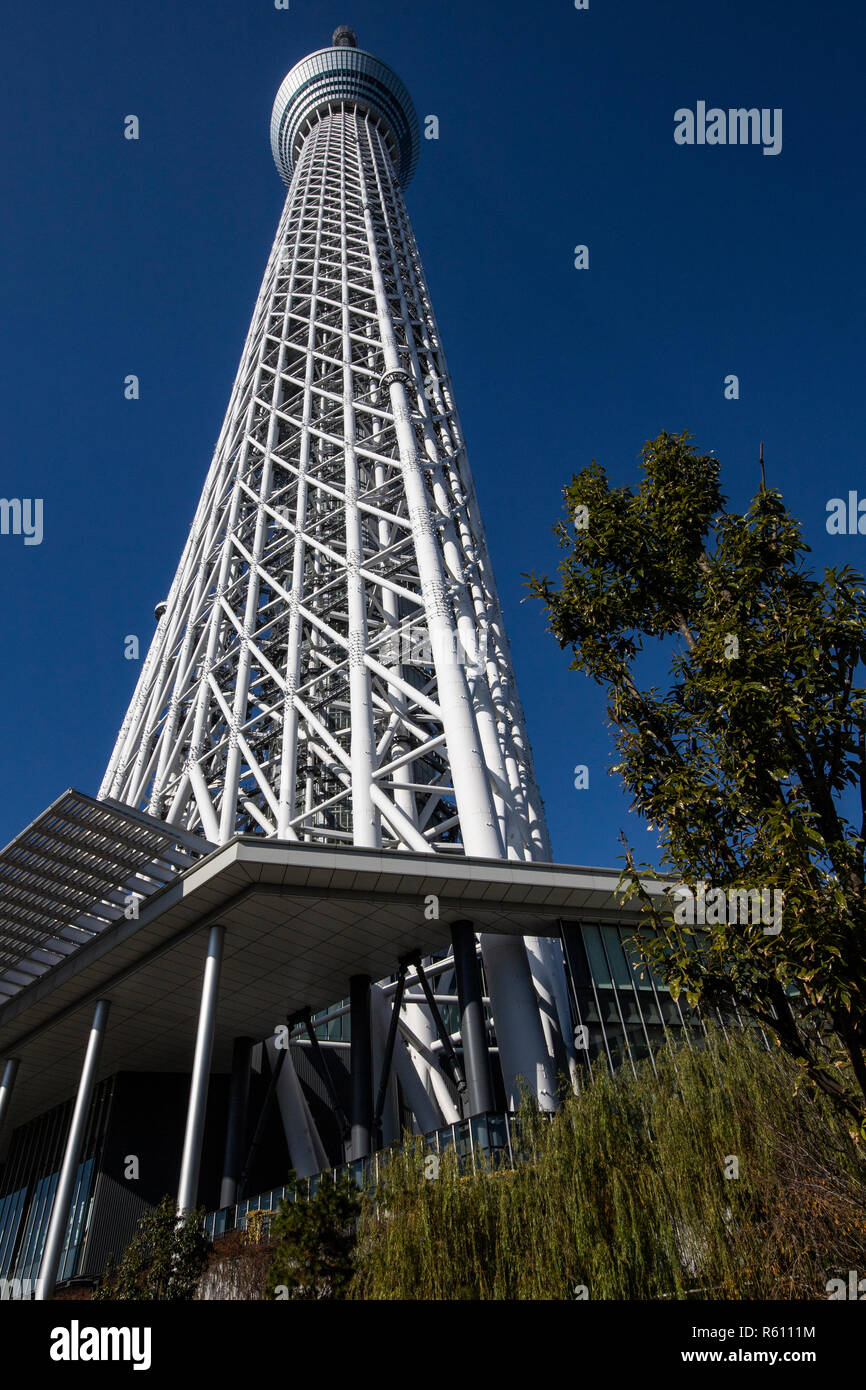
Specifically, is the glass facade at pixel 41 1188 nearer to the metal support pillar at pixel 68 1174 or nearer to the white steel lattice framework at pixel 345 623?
the metal support pillar at pixel 68 1174

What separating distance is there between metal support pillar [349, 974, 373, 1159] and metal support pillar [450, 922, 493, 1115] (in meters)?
2.76

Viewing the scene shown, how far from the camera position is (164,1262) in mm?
13773

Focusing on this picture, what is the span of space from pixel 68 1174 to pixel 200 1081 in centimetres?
448

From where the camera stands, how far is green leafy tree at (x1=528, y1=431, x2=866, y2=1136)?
846 centimetres

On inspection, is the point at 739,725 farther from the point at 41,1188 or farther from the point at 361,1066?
the point at 41,1188

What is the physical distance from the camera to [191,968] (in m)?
24.4

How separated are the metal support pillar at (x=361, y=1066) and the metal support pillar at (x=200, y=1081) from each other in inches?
146

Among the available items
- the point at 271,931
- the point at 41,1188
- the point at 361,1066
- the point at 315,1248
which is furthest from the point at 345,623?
the point at 315,1248

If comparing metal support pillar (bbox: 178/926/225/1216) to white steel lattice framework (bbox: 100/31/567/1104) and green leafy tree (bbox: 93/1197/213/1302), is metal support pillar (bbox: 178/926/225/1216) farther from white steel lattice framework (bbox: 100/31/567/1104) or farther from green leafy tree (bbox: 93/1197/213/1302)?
white steel lattice framework (bbox: 100/31/567/1104)

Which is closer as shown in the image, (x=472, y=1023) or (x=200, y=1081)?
(x=200, y=1081)

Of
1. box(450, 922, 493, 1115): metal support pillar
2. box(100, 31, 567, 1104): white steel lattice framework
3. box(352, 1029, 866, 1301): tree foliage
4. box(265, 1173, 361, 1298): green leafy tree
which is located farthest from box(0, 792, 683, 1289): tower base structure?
box(352, 1029, 866, 1301): tree foliage

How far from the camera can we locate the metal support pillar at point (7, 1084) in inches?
1111

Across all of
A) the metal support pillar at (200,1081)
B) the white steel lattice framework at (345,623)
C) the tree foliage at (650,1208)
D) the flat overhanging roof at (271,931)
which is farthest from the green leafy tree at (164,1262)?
the white steel lattice framework at (345,623)

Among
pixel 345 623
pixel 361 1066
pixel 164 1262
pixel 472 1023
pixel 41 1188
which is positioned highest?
pixel 345 623
